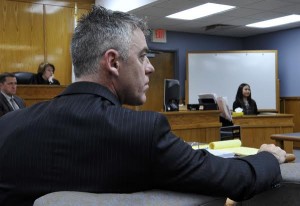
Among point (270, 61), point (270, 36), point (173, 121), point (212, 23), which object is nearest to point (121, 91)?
point (173, 121)

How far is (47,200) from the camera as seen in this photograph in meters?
0.66

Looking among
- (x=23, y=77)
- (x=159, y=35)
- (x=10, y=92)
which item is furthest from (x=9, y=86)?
(x=159, y=35)

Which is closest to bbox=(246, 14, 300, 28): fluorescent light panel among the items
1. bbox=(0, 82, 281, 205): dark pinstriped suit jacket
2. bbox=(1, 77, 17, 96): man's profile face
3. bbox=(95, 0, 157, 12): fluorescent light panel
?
bbox=(95, 0, 157, 12): fluorescent light panel

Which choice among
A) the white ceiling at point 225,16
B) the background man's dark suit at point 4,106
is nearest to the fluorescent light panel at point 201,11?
the white ceiling at point 225,16

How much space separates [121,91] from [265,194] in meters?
0.46

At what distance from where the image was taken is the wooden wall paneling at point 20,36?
641cm

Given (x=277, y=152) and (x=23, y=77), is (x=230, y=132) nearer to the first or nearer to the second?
(x=23, y=77)

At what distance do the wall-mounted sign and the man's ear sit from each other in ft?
23.4

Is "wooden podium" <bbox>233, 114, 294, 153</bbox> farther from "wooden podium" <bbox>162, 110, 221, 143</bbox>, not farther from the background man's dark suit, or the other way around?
the background man's dark suit

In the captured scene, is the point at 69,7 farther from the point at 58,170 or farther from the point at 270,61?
the point at 58,170

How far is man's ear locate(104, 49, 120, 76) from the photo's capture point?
970 mm

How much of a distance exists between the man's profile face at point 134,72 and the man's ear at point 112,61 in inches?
0.6

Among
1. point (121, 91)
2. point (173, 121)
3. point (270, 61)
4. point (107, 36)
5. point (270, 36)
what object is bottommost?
point (173, 121)

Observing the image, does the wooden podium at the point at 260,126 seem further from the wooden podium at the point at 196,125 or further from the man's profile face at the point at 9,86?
the man's profile face at the point at 9,86
